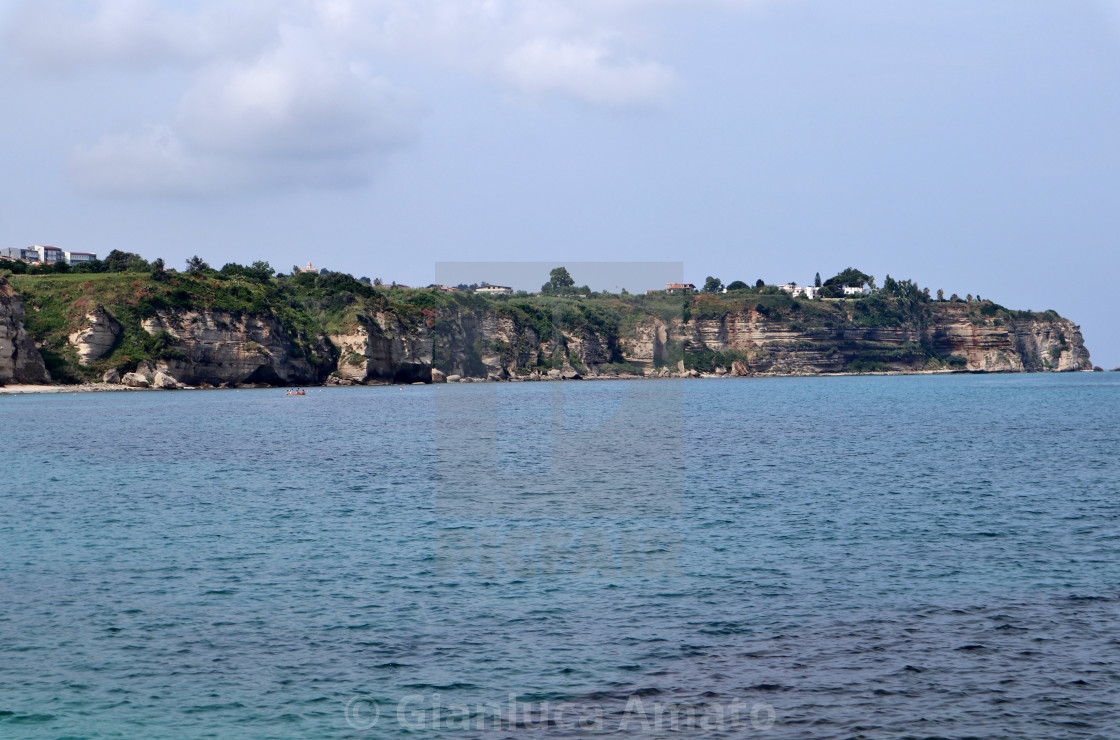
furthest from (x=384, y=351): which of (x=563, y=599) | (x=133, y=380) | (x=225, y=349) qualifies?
(x=563, y=599)

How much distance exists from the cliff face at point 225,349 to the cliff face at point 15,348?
15.9 metres

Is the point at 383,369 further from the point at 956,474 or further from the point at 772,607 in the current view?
the point at 772,607

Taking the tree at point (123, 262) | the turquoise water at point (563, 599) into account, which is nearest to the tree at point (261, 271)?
the tree at point (123, 262)

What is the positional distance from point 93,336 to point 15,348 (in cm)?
1061

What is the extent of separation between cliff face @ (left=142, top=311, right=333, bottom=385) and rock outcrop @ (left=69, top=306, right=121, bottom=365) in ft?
18.5

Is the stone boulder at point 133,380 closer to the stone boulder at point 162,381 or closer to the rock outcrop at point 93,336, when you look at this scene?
the stone boulder at point 162,381

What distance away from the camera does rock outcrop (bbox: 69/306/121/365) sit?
420ft

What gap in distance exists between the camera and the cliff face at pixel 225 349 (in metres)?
137

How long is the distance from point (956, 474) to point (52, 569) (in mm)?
36075

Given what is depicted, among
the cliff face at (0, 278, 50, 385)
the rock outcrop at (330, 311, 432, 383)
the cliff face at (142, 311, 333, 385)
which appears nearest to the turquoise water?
the cliff face at (0, 278, 50, 385)

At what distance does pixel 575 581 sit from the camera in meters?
21.6

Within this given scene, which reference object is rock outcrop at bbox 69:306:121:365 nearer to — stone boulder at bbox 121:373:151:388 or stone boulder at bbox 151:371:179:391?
stone boulder at bbox 121:373:151:388

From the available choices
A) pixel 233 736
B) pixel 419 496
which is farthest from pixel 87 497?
pixel 233 736

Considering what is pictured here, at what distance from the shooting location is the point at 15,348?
394ft
